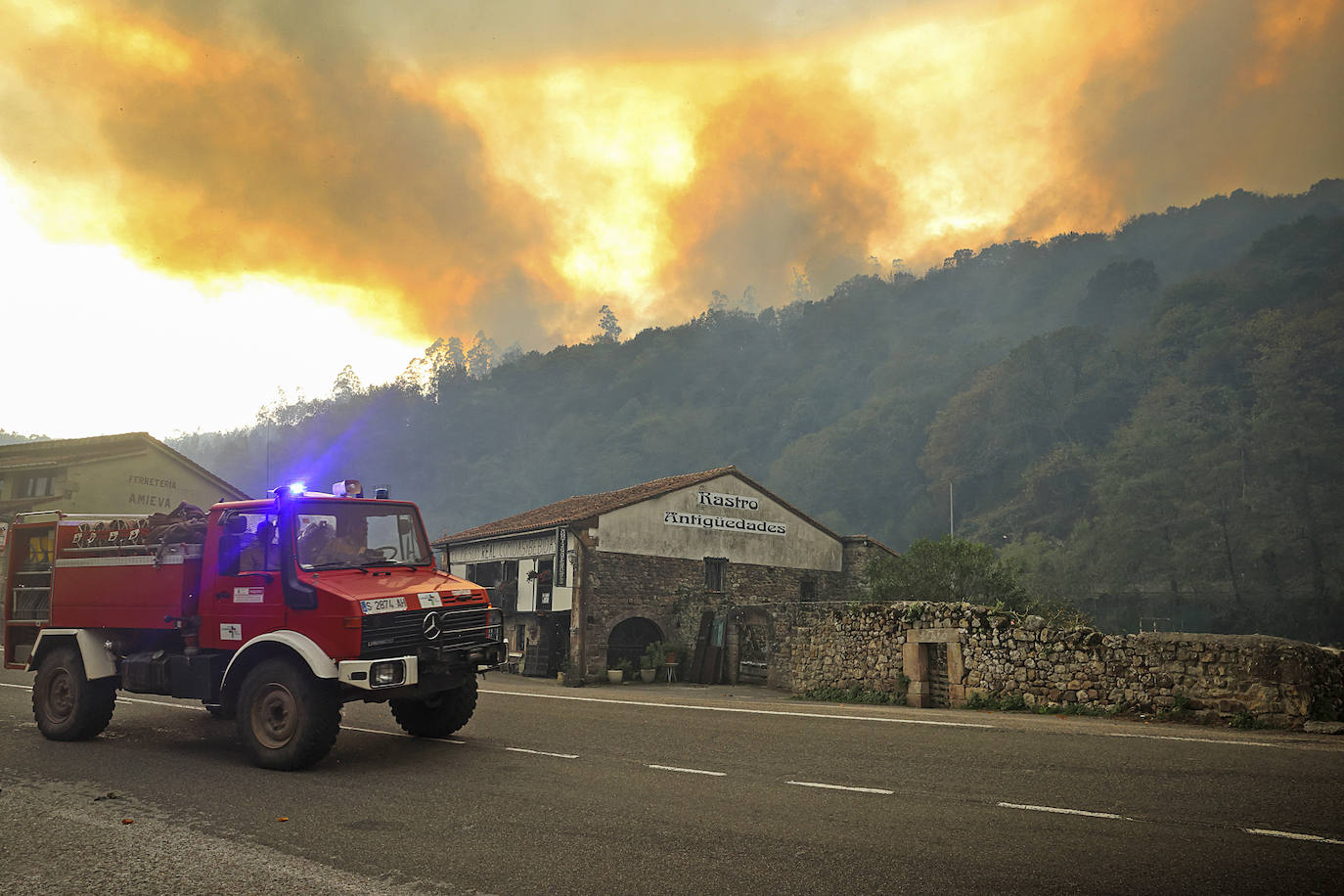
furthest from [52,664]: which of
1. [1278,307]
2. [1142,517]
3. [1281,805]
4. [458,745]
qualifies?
[1278,307]

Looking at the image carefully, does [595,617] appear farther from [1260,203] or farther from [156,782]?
[1260,203]

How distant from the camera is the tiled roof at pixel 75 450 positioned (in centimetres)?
3775

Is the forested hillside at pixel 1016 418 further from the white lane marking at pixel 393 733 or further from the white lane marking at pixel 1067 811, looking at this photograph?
the white lane marking at pixel 1067 811

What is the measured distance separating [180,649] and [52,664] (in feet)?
6.80

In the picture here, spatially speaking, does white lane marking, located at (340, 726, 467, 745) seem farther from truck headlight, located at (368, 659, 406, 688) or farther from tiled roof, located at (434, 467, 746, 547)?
tiled roof, located at (434, 467, 746, 547)

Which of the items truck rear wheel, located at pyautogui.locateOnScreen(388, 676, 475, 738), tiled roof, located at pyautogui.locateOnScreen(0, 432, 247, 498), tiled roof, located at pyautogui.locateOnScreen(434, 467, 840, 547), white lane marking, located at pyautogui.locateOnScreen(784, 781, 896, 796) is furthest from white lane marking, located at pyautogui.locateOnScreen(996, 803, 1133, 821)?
tiled roof, located at pyautogui.locateOnScreen(0, 432, 247, 498)

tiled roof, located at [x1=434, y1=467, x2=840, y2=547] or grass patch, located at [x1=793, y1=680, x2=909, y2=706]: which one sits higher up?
tiled roof, located at [x1=434, y1=467, x2=840, y2=547]

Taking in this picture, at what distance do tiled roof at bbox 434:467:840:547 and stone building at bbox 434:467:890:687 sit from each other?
0.27 feet

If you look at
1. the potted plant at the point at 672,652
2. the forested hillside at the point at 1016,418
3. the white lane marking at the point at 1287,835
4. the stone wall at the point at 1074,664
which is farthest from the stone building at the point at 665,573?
the white lane marking at the point at 1287,835

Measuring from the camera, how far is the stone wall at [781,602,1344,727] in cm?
1310

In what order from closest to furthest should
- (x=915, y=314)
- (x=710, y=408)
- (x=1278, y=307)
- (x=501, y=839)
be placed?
(x=501, y=839), (x=1278, y=307), (x=710, y=408), (x=915, y=314)

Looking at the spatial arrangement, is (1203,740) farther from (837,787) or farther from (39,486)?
(39,486)

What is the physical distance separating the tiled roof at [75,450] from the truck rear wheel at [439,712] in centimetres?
2979

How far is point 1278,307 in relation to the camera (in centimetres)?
7231
